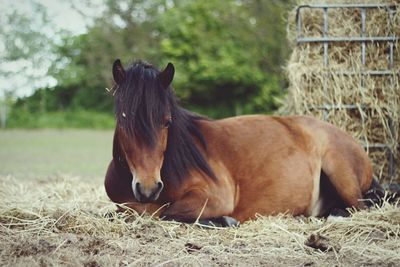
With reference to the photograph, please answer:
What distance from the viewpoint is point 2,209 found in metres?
3.99

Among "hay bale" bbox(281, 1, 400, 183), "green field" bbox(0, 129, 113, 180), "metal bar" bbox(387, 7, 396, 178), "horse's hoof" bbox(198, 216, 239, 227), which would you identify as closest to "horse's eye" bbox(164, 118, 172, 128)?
"horse's hoof" bbox(198, 216, 239, 227)

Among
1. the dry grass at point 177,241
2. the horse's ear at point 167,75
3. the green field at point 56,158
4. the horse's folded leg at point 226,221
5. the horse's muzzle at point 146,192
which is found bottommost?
the green field at point 56,158

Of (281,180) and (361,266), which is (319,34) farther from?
(361,266)

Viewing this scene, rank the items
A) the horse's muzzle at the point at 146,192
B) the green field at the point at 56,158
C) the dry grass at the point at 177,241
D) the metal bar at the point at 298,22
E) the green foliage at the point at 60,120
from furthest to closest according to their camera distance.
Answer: the green foliage at the point at 60,120, the green field at the point at 56,158, the metal bar at the point at 298,22, the horse's muzzle at the point at 146,192, the dry grass at the point at 177,241

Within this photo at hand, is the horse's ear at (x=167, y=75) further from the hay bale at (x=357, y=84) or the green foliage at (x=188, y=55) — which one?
the green foliage at (x=188, y=55)

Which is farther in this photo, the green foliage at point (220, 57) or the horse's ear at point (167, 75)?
the green foliage at point (220, 57)

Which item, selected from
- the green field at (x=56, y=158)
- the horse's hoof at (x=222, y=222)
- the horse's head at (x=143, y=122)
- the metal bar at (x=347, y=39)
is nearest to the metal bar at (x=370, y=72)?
the metal bar at (x=347, y=39)

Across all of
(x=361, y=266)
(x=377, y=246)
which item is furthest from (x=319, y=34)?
(x=361, y=266)

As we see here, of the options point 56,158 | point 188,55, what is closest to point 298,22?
point 56,158

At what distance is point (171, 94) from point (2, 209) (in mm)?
1585

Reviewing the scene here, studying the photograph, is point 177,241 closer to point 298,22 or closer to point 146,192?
point 146,192

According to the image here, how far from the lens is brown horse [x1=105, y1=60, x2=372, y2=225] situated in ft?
12.5

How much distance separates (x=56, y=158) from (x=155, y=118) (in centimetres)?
806

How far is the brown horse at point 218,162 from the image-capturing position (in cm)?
381
